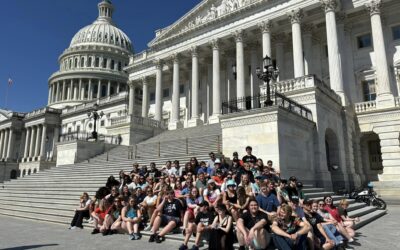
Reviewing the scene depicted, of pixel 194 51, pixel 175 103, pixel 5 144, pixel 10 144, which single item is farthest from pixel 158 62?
pixel 5 144

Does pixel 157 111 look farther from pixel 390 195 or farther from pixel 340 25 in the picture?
pixel 390 195

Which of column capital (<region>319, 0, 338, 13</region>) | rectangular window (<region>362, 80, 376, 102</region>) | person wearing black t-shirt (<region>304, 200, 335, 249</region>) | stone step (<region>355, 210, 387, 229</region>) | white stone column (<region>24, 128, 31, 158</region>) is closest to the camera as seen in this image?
person wearing black t-shirt (<region>304, 200, 335, 249</region>)

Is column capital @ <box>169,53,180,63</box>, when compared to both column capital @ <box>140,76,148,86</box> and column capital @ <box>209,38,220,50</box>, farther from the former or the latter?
column capital @ <box>140,76,148,86</box>

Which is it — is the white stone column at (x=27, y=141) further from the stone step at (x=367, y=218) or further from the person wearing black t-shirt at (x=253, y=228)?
the person wearing black t-shirt at (x=253, y=228)

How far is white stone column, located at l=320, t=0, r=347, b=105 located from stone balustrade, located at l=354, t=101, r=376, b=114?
280cm

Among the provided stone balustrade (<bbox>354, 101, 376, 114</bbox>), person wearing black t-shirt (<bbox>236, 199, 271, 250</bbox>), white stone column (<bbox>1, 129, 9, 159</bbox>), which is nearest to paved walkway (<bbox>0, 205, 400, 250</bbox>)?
person wearing black t-shirt (<bbox>236, 199, 271, 250</bbox>)

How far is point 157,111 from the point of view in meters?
40.2

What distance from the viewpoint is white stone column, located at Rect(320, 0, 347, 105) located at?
26297mm

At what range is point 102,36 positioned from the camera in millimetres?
104438

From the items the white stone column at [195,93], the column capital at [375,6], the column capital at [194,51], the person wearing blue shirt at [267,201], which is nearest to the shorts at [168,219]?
the person wearing blue shirt at [267,201]

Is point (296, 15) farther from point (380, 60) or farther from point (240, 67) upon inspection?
point (380, 60)

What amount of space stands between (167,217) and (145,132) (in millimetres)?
24206

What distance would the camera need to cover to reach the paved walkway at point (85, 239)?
9.38 meters

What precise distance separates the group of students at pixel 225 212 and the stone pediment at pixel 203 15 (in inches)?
1015
